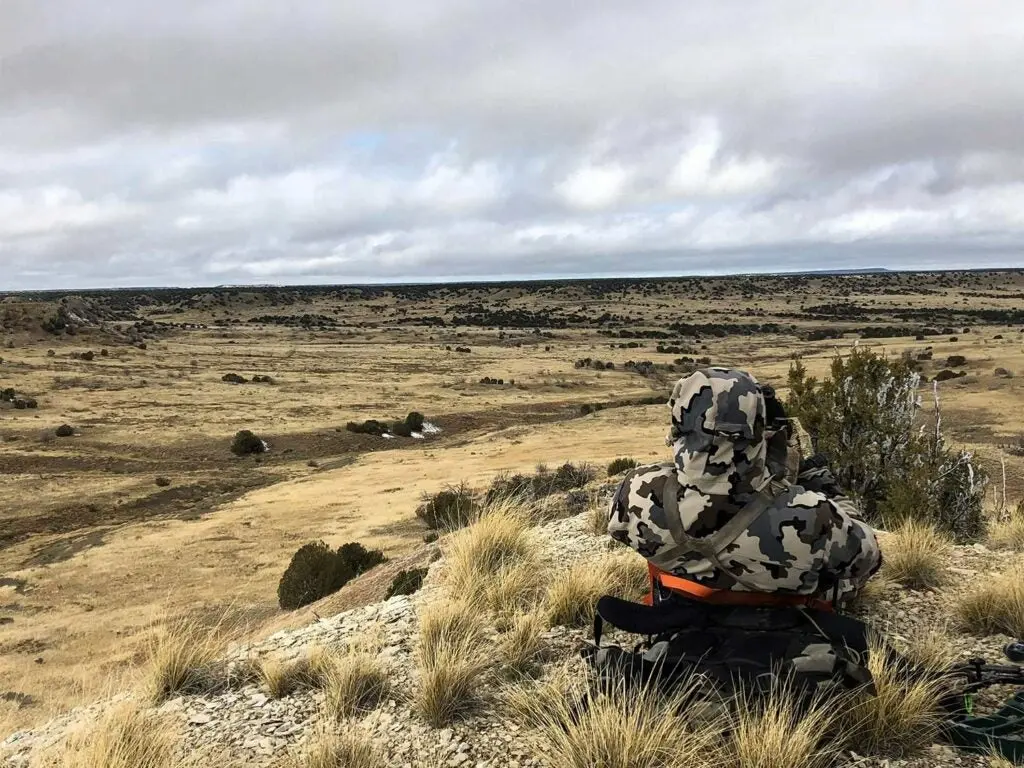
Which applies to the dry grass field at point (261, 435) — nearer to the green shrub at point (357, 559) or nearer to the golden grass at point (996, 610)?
the green shrub at point (357, 559)

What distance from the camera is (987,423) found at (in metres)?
19.2

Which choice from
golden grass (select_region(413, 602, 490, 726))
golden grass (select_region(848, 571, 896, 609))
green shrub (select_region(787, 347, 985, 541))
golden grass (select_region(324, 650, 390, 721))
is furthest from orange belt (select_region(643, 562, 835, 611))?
green shrub (select_region(787, 347, 985, 541))

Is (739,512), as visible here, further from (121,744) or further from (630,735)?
(121,744)

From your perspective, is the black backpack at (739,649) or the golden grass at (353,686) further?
the golden grass at (353,686)

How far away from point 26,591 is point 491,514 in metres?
10.0

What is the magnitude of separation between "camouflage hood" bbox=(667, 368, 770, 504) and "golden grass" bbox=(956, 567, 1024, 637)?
7.18 ft

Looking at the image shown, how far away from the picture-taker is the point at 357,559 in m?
10.7

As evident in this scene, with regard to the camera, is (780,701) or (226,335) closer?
(780,701)

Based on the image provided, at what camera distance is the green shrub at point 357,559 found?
10.4m

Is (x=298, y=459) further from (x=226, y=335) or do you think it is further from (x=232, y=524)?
(x=226, y=335)

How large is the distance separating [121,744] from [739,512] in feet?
9.52

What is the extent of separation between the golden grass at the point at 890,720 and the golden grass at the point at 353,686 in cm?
226

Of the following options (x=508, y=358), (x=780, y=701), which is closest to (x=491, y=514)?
(x=780, y=701)

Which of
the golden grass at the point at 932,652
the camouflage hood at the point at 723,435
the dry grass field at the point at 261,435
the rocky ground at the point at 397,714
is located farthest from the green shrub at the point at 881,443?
the camouflage hood at the point at 723,435
